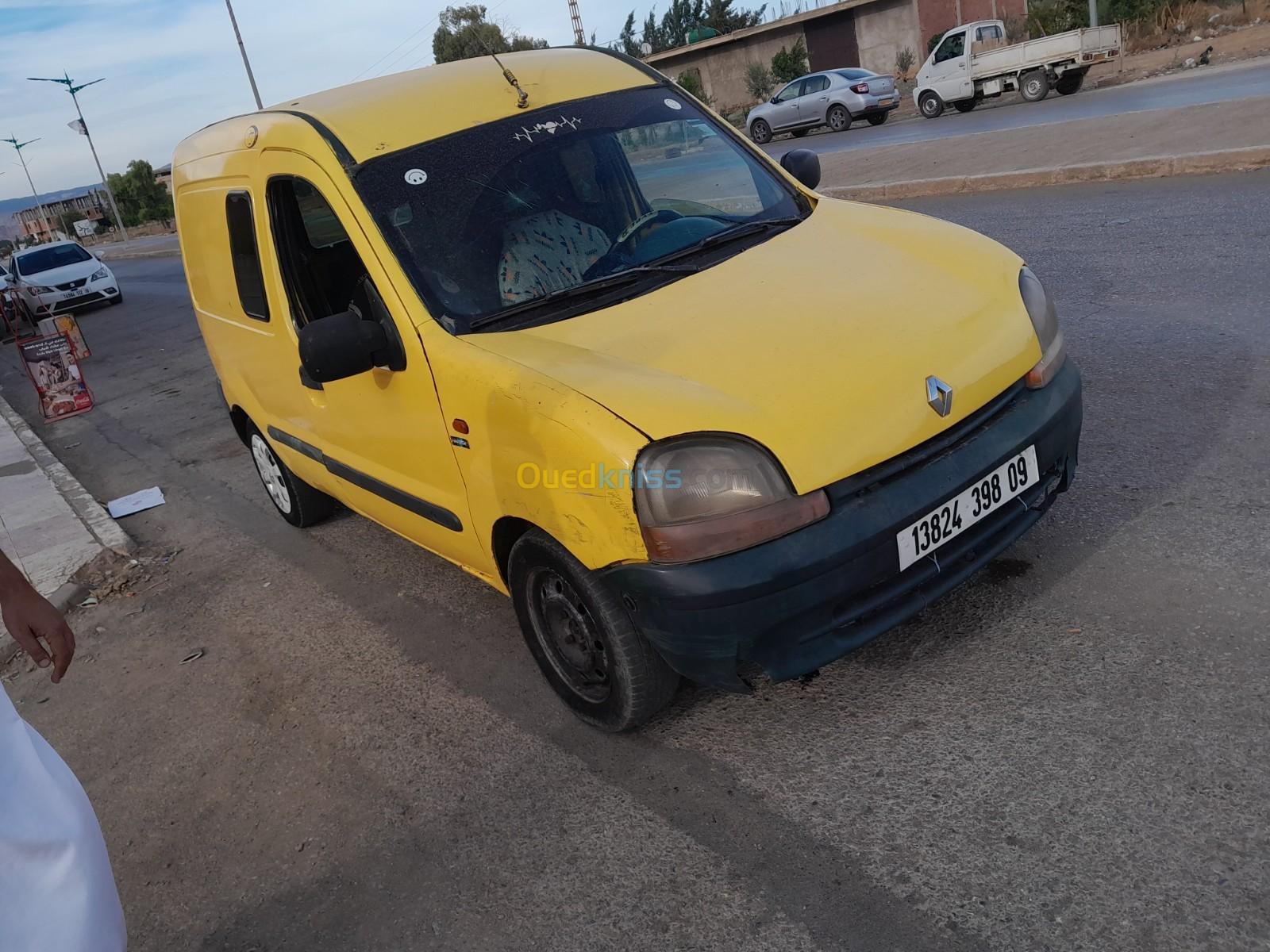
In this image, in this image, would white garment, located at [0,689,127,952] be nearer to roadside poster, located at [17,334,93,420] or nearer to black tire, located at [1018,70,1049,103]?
roadside poster, located at [17,334,93,420]

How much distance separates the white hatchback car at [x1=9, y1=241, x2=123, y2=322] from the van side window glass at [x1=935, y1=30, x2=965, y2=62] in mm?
18799

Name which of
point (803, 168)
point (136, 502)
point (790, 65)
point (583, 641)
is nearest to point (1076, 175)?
point (803, 168)

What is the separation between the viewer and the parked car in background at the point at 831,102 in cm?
2584

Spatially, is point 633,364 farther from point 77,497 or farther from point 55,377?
point 55,377

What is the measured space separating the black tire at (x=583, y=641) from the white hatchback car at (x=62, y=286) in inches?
826

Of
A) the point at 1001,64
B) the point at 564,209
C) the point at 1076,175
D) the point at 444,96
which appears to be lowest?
the point at 1076,175

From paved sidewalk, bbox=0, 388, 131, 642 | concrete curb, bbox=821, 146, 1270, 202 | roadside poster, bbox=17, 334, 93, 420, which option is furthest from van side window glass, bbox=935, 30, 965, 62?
paved sidewalk, bbox=0, 388, 131, 642

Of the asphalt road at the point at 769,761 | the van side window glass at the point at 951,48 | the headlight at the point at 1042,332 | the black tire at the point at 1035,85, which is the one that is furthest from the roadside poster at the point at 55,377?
the van side window glass at the point at 951,48

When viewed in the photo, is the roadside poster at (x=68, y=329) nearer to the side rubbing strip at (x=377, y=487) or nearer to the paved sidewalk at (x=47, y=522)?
the paved sidewalk at (x=47, y=522)

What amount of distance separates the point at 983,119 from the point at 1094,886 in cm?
2053

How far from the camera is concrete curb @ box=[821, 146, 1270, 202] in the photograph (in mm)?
9586

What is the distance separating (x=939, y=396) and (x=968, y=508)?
331 millimetres

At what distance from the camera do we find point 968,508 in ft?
9.78

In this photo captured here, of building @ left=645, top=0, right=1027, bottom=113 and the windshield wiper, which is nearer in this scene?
the windshield wiper
